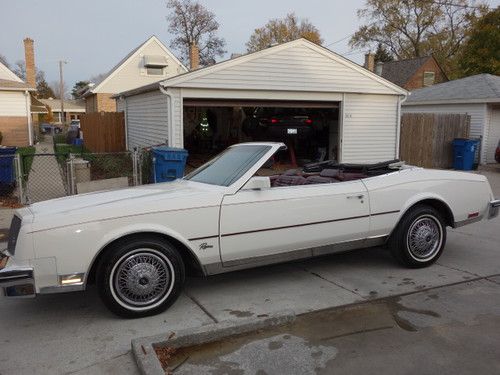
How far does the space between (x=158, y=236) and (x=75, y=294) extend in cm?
135

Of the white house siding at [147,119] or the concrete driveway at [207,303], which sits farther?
the white house siding at [147,119]

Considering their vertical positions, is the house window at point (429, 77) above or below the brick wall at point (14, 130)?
above

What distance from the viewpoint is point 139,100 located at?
660 inches

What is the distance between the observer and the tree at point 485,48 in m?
31.9

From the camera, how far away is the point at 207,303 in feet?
15.4

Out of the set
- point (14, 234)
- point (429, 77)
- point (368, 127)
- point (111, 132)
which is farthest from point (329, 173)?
point (429, 77)

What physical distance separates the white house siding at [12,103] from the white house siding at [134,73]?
13285mm

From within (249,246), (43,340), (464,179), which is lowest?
(43,340)

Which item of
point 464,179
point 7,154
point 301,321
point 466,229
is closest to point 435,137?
point 466,229

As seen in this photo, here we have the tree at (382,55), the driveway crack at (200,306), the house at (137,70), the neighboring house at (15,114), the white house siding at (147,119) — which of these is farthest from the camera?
the tree at (382,55)

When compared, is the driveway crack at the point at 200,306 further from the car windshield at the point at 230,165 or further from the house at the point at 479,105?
the house at the point at 479,105

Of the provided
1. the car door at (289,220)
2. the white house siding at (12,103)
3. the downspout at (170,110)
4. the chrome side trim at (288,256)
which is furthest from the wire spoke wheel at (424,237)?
the white house siding at (12,103)

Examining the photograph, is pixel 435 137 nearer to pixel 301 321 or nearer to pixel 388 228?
pixel 388 228

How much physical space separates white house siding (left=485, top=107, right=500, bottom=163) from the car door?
15863 mm
